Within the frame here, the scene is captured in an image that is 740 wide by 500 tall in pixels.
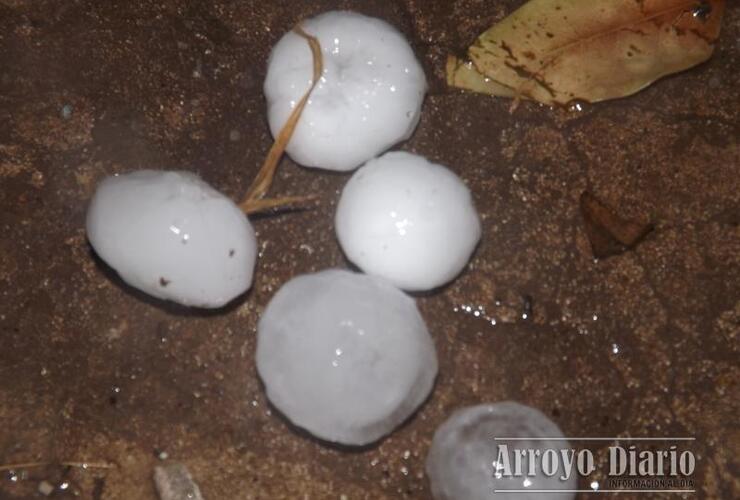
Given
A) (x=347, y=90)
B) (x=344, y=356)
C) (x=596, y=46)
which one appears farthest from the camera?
(x=596, y=46)

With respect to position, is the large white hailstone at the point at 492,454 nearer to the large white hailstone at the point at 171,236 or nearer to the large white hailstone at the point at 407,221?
the large white hailstone at the point at 407,221

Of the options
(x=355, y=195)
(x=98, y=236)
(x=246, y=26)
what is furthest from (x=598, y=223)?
(x=98, y=236)

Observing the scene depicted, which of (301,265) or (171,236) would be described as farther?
(301,265)

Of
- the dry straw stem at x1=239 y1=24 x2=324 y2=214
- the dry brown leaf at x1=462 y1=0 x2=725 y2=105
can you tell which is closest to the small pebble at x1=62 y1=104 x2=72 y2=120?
the dry straw stem at x1=239 y1=24 x2=324 y2=214

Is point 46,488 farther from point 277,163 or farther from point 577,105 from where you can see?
point 577,105

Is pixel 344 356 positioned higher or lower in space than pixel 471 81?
lower

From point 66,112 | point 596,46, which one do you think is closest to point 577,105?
point 596,46

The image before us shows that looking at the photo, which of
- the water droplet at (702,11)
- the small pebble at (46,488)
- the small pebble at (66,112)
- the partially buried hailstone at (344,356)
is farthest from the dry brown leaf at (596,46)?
the small pebble at (46,488)

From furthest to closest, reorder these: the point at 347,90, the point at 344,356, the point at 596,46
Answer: the point at 596,46, the point at 347,90, the point at 344,356
